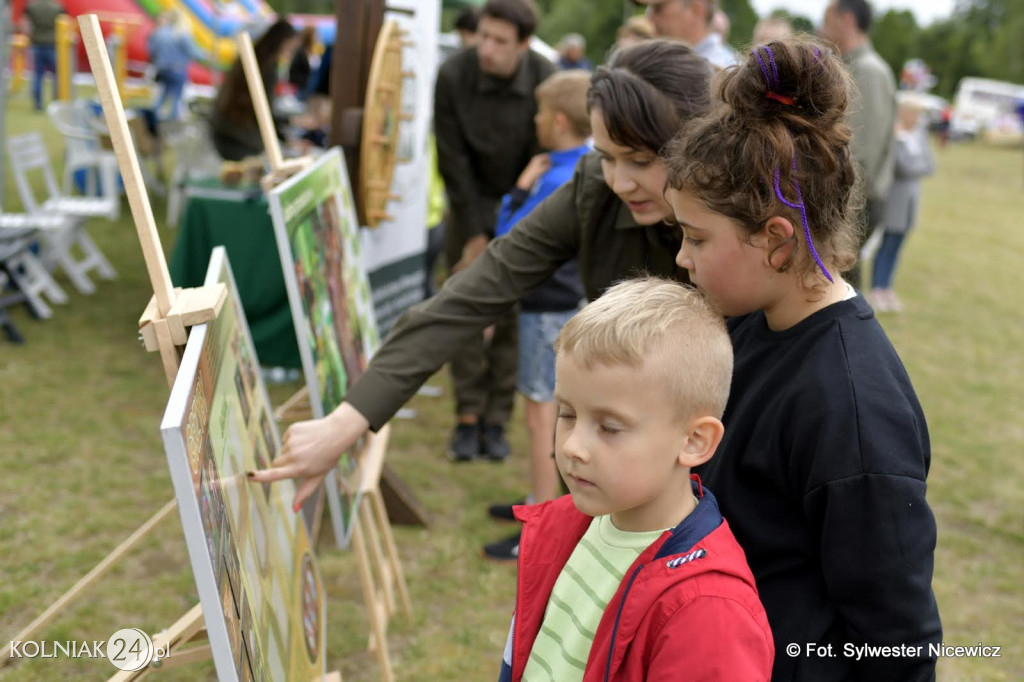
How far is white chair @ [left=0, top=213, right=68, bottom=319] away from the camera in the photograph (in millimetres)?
5781

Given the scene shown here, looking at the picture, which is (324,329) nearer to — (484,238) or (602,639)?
(602,639)

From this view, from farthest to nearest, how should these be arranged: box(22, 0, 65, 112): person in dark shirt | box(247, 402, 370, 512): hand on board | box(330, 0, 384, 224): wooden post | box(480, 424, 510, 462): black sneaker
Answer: box(22, 0, 65, 112): person in dark shirt < box(480, 424, 510, 462): black sneaker < box(330, 0, 384, 224): wooden post < box(247, 402, 370, 512): hand on board

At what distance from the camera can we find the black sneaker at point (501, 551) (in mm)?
3715

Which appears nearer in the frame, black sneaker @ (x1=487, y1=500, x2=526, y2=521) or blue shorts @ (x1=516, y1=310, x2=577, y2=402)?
blue shorts @ (x1=516, y1=310, x2=577, y2=402)

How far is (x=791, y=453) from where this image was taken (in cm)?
134

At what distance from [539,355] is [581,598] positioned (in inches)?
92.3

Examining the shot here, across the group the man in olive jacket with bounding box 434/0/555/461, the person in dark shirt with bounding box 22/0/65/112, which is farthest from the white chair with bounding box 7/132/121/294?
the person in dark shirt with bounding box 22/0/65/112

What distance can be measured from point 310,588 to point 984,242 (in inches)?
505

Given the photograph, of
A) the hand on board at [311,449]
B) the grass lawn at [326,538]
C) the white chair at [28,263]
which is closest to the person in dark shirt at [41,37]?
the grass lawn at [326,538]

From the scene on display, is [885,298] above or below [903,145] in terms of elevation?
below

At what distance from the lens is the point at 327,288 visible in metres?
2.59

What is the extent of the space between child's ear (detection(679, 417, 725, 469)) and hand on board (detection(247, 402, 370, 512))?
80 centimetres

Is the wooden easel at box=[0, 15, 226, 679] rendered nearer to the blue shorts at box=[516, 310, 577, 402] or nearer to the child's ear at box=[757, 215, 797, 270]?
the child's ear at box=[757, 215, 797, 270]

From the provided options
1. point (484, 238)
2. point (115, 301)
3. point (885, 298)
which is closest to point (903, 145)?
point (885, 298)
